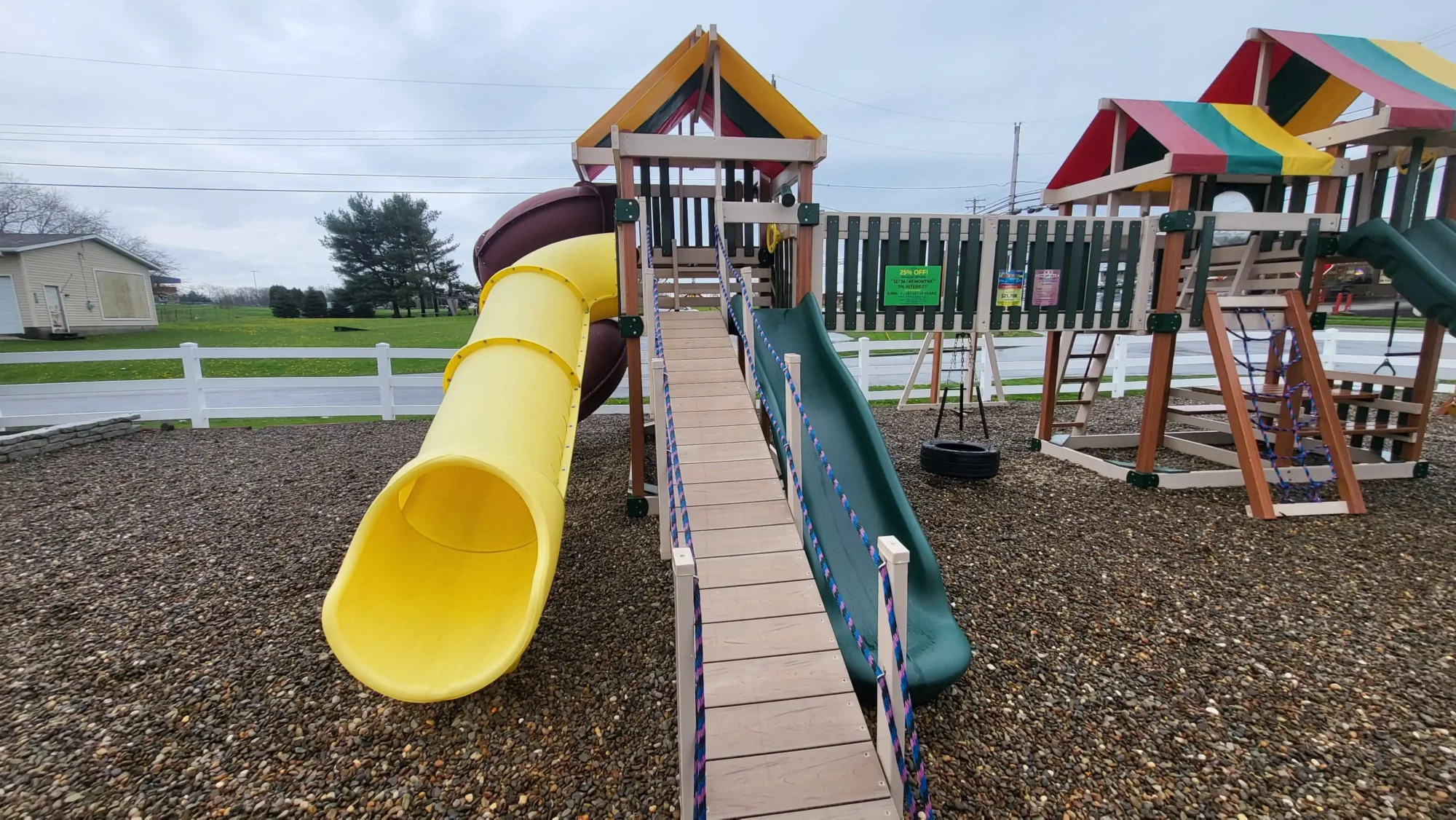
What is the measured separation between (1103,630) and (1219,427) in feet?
18.7

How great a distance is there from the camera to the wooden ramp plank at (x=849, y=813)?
2066mm

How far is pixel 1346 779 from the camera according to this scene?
2.38 metres

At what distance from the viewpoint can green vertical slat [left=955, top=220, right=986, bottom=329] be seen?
5.59 meters

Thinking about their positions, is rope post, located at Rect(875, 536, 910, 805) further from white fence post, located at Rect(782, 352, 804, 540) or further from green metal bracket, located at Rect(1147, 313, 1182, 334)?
green metal bracket, located at Rect(1147, 313, 1182, 334)

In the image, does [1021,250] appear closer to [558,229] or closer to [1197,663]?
[1197,663]

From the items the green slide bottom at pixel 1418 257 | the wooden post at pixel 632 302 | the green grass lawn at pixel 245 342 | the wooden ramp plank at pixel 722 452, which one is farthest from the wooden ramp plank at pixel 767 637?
the green grass lawn at pixel 245 342

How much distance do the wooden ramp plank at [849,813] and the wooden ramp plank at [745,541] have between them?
3.80ft

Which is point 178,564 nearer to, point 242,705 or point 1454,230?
point 242,705

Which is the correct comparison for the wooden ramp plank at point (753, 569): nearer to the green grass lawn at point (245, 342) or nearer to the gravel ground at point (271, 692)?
the gravel ground at point (271, 692)

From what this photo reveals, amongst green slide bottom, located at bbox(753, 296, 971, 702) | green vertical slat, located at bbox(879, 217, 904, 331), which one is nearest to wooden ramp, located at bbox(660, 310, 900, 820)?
green slide bottom, located at bbox(753, 296, 971, 702)

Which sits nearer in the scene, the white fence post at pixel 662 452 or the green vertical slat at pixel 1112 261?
the white fence post at pixel 662 452

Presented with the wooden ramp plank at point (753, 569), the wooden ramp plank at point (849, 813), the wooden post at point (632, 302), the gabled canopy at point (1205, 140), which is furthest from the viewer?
the gabled canopy at point (1205, 140)

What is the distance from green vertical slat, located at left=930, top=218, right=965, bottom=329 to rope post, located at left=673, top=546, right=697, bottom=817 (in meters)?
4.55

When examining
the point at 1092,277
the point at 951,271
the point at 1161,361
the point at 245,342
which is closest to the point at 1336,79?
the point at 1092,277
